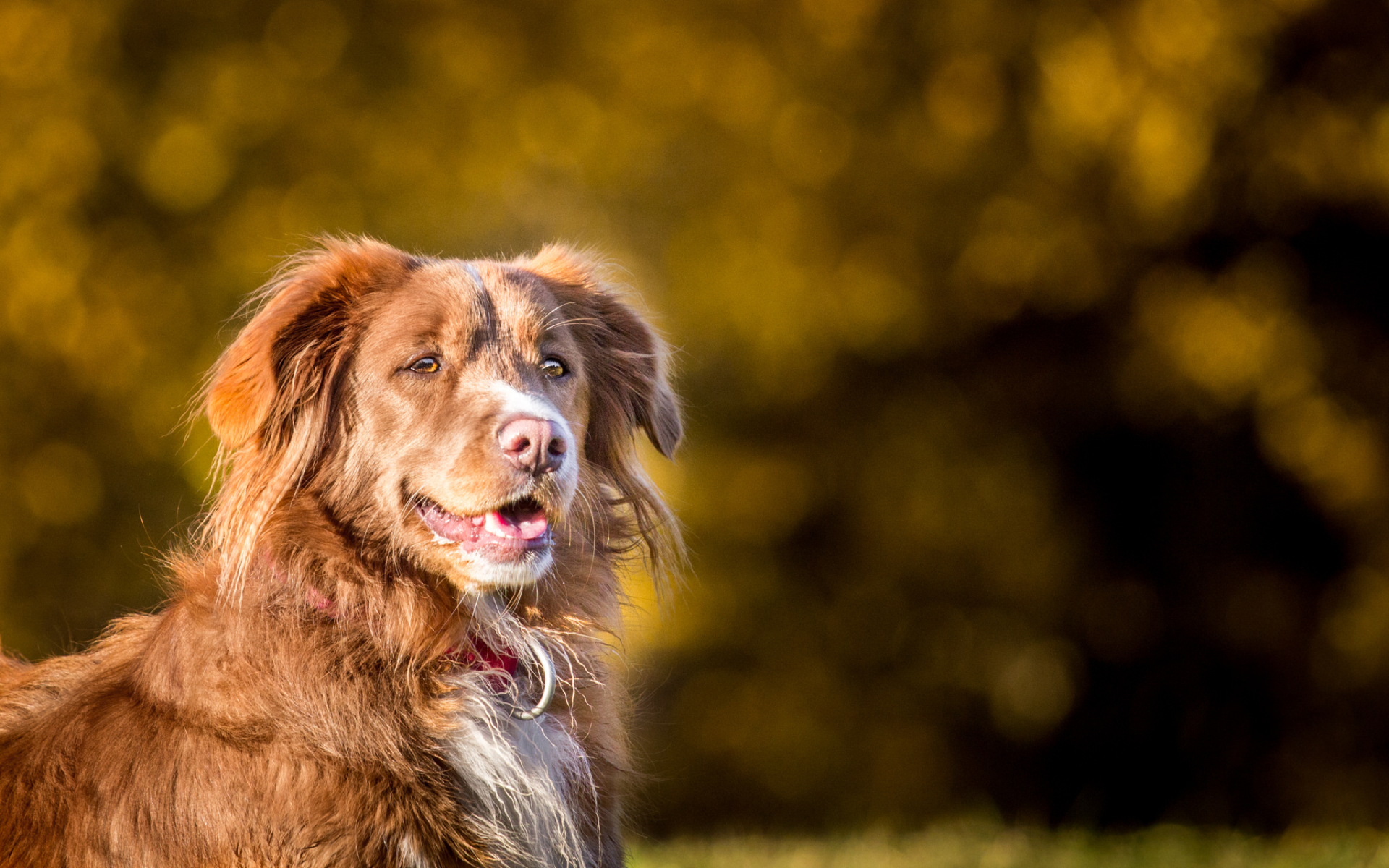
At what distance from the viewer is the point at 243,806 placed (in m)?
3.22

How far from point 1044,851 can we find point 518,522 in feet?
11.9

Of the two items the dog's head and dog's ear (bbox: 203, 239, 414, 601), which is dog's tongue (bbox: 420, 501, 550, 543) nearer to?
the dog's head

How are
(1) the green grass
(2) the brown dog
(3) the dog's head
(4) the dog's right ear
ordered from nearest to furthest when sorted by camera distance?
(2) the brown dog
(3) the dog's head
(4) the dog's right ear
(1) the green grass

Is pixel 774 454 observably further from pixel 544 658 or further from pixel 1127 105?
pixel 544 658

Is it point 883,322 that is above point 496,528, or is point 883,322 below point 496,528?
above

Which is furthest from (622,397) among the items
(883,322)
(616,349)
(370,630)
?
(883,322)

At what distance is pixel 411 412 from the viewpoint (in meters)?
3.90

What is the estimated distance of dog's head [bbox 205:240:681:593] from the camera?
374cm

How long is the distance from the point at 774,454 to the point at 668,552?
5752 mm

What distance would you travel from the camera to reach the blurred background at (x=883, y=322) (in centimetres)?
946

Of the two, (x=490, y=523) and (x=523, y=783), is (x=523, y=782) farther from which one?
(x=490, y=523)

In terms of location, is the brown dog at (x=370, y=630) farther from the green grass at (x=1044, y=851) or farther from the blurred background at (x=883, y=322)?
the blurred background at (x=883, y=322)

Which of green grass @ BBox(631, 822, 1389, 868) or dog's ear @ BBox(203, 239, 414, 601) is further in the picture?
green grass @ BBox(631, 822, 1389, 868)

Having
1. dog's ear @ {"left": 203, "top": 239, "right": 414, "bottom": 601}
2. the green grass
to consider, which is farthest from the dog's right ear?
the green grass
